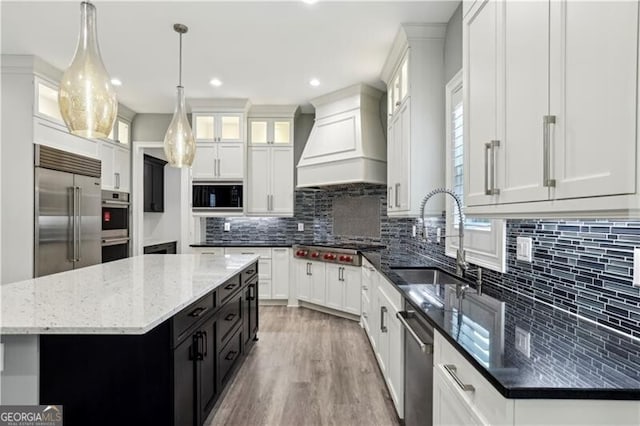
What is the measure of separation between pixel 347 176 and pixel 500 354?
3.28m

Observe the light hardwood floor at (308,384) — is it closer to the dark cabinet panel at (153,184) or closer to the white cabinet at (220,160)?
the white cabinet at (220,160)

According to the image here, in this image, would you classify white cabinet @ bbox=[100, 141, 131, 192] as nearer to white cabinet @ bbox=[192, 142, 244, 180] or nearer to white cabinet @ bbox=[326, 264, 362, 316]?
white cabinet @ bbox=[192, 142, 244, 180]

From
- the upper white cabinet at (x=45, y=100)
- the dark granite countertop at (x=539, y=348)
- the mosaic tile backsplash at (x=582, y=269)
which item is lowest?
the dark granite countertop at (x=539, y=348)

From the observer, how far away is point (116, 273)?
2492 mm

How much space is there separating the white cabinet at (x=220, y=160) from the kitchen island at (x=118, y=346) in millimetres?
3084

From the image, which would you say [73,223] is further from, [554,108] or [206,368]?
[554,108]

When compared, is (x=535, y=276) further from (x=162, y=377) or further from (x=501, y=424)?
(x=162, y=377)

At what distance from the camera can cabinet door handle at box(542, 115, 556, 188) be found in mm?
1038

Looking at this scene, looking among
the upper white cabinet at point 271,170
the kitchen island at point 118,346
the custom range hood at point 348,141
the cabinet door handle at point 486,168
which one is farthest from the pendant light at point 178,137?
the cabinet door handle at point 486,168

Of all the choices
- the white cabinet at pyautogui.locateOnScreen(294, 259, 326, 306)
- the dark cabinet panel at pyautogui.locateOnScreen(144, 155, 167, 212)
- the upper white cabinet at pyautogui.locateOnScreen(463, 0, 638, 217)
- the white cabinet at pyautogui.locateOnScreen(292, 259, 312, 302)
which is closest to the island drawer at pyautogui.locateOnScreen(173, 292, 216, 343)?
the upper white cabinet at pyautogui.locateOnScreen(463, 0, 638, 217)

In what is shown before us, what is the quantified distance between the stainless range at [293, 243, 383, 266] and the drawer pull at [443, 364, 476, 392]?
9.72ft

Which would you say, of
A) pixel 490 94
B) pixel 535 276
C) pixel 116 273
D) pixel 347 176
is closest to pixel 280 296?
pixel 347 176

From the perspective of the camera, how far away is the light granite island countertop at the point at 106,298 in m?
1.39

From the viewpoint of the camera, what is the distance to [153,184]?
21.3ft
